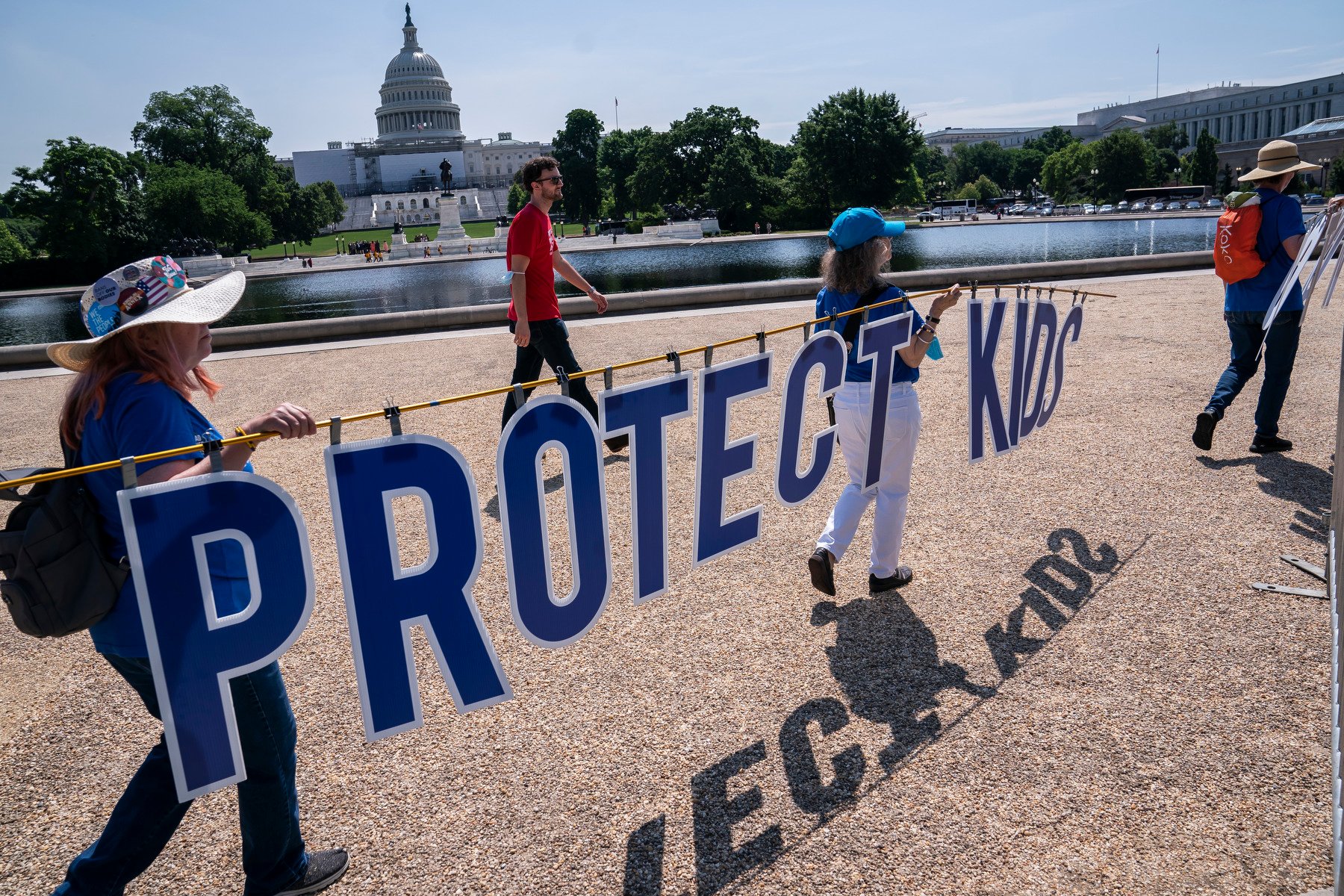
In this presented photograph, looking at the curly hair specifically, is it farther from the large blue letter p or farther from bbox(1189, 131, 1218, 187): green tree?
bbox(1189, 131, 1218, 187): green tree

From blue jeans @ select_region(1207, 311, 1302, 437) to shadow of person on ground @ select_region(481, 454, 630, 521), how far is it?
13.3 feet

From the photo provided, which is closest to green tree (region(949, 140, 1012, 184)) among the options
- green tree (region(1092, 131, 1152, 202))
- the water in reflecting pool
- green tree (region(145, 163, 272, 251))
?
green tree (region(1092, 131, 1152, 202))

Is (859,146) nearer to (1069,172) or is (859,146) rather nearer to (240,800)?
(1069,172)

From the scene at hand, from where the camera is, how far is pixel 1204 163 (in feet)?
314

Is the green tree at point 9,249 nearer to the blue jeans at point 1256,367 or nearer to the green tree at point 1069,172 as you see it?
the blue jeans at point 1256,367

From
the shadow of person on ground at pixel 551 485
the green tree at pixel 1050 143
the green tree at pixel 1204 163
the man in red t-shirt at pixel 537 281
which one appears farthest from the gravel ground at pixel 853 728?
the green tree at pixel 1050 143

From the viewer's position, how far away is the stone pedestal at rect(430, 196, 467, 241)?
6475 cm

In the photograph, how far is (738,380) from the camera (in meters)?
3.21

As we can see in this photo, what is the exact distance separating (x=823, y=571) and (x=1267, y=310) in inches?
157

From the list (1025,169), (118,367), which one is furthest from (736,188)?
(1025,169)

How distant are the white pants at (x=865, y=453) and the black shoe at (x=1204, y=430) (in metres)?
3.10

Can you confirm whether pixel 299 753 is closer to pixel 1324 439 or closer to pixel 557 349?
pixel 557 349

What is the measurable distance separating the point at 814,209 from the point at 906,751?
237ft

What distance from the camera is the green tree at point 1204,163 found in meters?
95.4
